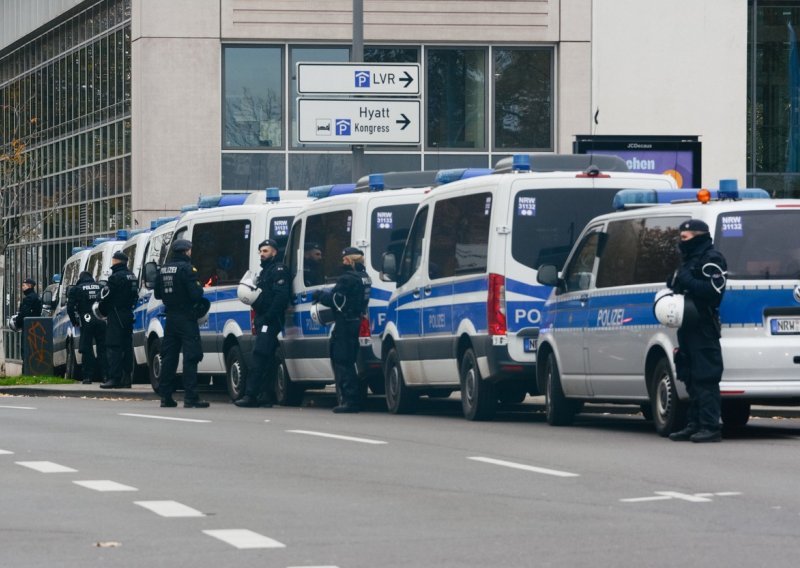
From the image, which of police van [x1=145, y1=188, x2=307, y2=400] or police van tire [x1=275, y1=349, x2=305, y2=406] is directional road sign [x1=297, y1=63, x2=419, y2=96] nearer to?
police van [x1=145, y1=188, x2=307, y2=400]

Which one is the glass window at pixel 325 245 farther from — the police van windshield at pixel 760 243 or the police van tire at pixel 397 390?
the police van windshield at pixel 760 243

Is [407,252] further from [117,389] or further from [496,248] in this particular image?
[117,389]

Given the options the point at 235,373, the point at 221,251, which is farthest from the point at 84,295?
the point at 235,373

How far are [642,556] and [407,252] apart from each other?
35.3ft

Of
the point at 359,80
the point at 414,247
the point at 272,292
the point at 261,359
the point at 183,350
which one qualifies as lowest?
the point at 261,359

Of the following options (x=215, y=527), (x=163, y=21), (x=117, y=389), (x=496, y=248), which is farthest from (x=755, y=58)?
(x=215, y=527)

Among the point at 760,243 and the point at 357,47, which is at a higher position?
the point at 357,47

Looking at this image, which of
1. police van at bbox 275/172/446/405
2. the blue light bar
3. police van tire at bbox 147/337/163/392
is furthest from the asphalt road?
police van tire at bbox 147/337/163/392

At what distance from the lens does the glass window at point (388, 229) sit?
19.2m

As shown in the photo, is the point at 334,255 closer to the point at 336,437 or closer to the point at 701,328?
the point at 336,437

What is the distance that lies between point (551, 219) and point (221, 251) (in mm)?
6448

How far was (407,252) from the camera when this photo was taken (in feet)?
60.5

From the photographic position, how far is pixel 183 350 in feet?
65.6

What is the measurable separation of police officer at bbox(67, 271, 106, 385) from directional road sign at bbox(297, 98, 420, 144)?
584 cm
